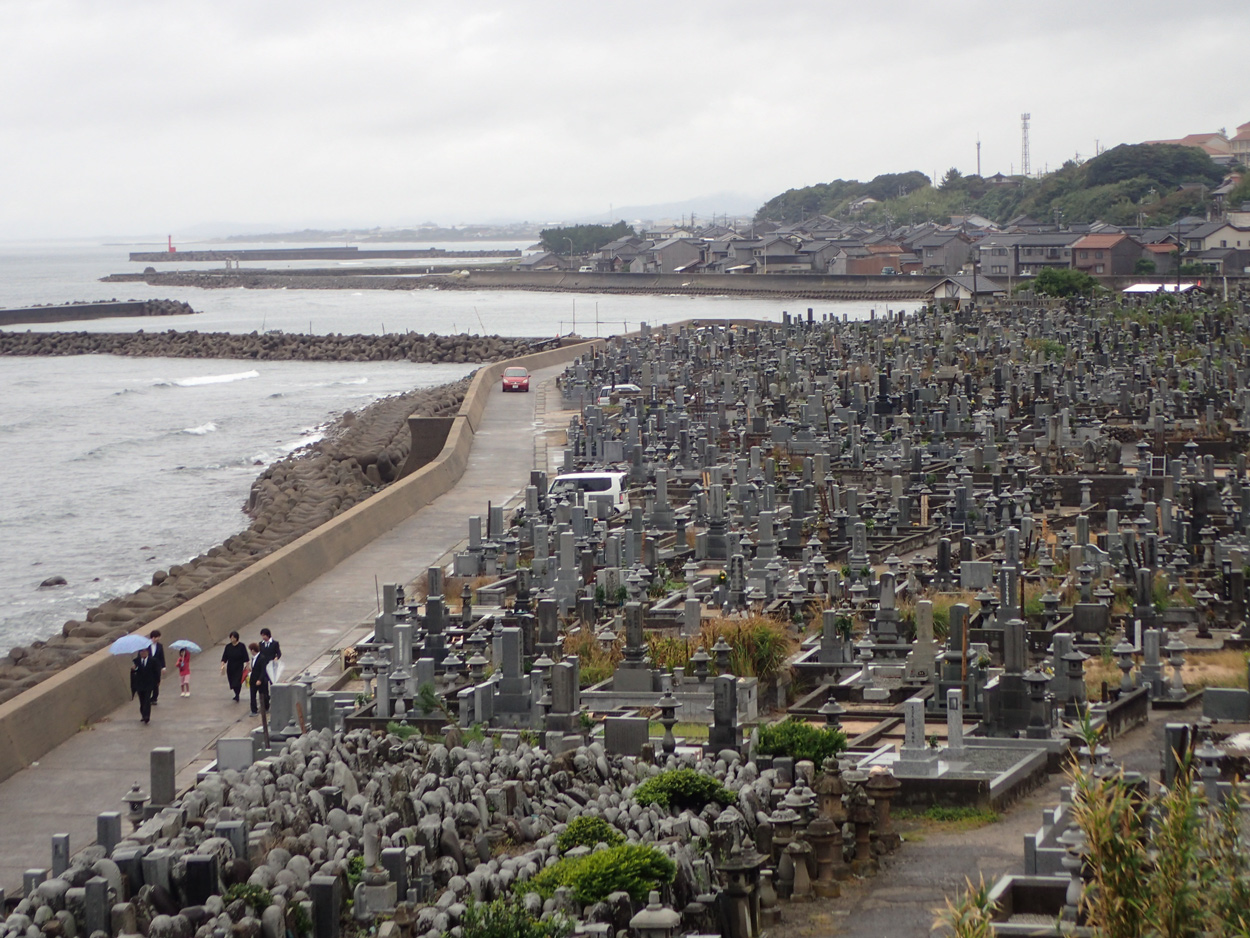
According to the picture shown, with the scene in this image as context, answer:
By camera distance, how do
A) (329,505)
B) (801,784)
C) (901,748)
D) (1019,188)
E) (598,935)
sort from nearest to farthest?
1. (598,935)
2. (801,784)
3. (901,748)
4. (329,505)
5. (1019,188)

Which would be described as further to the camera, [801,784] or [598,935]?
[801,784]

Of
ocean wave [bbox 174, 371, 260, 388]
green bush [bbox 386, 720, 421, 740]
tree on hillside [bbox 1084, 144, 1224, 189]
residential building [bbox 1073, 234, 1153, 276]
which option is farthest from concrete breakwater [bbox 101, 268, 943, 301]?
green bush [bbox 386, 720, 421, 740]

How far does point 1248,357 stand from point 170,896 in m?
36.9

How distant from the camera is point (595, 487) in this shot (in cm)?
2605

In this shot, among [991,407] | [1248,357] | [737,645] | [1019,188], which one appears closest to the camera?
[737,645]

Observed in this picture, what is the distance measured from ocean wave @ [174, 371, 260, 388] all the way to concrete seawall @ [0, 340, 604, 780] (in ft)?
162

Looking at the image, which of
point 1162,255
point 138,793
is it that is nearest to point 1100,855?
point 138,793

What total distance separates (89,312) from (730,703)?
124187 mm

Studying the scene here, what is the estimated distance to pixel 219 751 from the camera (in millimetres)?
12773

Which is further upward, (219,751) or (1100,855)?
(1100,855)

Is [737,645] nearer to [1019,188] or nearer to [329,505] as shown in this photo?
[329,505]

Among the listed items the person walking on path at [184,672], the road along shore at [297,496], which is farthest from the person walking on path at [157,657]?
the road along shore at [297,496]

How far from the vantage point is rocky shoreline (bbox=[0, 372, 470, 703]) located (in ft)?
71.8

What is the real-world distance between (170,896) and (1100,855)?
5.05 m
